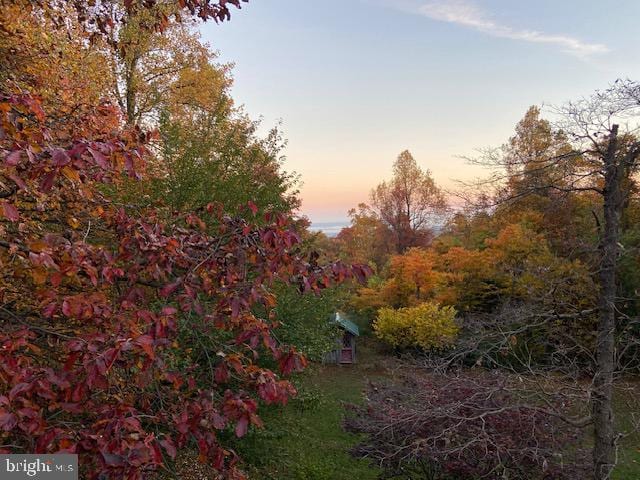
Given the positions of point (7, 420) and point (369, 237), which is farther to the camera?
point (369, 237)

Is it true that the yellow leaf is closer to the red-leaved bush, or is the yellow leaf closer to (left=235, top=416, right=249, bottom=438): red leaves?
the red-leaved bush

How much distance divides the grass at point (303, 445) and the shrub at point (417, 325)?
6219mm

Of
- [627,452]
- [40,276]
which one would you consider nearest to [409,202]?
[627,452]

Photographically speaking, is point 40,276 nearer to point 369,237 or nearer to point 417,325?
point 417,325

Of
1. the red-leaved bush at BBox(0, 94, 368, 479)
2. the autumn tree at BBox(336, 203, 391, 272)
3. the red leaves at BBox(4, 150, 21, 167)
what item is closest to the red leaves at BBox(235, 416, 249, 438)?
the red-leaved bush at BBox(0, 94, 368, 479)

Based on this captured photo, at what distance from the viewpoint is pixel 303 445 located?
472 inches

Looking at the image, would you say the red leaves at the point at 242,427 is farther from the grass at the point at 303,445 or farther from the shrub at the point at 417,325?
the shrub at the point at 417,325

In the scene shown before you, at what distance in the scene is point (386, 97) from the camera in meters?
17.9

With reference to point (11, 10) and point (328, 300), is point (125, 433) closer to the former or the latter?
point (11, 10)

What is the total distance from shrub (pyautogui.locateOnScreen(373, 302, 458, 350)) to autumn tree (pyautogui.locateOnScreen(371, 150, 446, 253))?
12422mm

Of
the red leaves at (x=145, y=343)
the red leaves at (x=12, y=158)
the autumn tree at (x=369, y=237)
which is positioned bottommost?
the red leaves at (x=145, y=343)

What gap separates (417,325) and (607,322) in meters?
Answer: 14.9

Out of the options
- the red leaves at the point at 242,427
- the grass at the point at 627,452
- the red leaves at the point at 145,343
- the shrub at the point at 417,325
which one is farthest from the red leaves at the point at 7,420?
the shrub at the point at 417,325

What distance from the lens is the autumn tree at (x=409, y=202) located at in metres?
33.1
